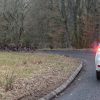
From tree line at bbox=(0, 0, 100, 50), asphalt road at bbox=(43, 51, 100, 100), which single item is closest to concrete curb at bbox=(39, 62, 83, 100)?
asphalt road at bbox=(43, 51, 100, 100)

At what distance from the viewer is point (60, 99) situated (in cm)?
922

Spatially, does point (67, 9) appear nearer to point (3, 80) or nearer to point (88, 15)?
point (88, 15)

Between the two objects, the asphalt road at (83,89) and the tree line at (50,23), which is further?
the tree line at (50,23)

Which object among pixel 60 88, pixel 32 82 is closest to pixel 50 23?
pixel 32 82

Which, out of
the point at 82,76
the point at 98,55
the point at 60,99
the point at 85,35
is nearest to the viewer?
the point at 60,99

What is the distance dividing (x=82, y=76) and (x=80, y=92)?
11.6 ft

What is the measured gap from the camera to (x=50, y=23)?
45.0 meters

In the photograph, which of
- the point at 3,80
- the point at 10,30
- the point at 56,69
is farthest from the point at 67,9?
the point at 3,80

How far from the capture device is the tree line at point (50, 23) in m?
39.1

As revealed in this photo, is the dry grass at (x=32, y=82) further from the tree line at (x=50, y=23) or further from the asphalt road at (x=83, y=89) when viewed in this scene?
the tree line at (x=50, y=23)

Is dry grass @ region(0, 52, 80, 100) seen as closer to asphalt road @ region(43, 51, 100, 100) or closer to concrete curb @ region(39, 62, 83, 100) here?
concrete curb @ region(39, 62, 83, 100)

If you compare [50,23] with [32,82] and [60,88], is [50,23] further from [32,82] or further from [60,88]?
[60,88]

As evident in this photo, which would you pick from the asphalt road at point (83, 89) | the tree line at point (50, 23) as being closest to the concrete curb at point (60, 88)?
the asphalt road at point (83, 89)

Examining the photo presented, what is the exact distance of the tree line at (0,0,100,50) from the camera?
3912 centimetres
